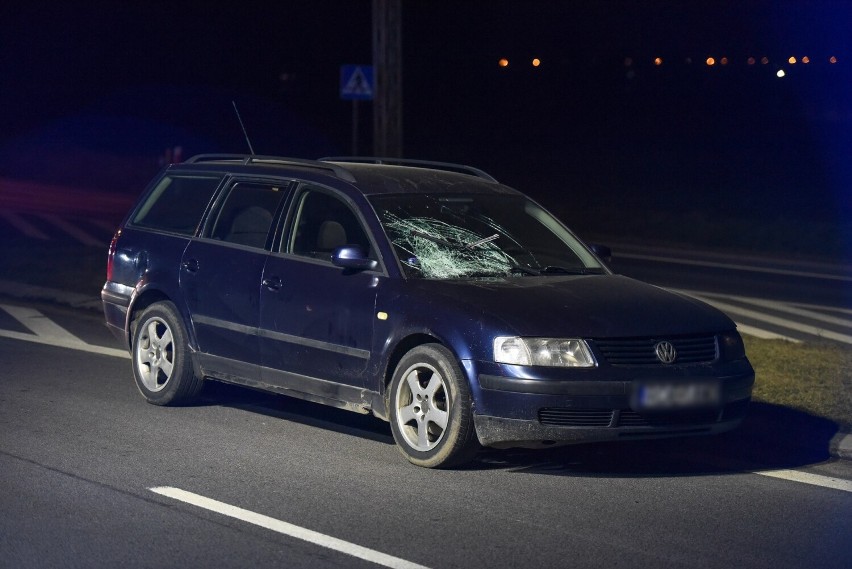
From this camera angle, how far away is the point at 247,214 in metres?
8.91

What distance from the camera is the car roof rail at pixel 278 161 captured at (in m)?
8.47

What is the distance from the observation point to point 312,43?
5600 cm

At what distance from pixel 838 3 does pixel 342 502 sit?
5097 cm

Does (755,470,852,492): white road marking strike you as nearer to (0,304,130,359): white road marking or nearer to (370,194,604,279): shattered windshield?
(370,194,604,279): shattered windshield

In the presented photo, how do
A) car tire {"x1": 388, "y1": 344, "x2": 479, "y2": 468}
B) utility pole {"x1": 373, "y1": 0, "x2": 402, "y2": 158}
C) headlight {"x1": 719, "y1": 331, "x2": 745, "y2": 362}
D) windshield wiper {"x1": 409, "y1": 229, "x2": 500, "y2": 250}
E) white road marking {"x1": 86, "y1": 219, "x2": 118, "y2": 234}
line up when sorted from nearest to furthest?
car tire {"x1": 388, "y1": 344, "x2": 479, "y2": 468} < headlight {"x1": 719, "y1": 331, "x2": 745, "y2": 362} < windshield wiper {"x1": 409, "y1": 229, "x2": 500, "y2": 250} < utility pole {"x1": 373, "y1": 0, "x2": 402, "y2": 158} < white road marking {"x1": 86, "y1": 219, "x2": 118, "y2": 234}

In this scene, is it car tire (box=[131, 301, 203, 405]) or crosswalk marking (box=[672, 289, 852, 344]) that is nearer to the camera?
car tire (box=[131, 301, 203, 405])

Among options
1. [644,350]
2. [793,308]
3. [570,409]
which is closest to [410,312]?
[570,409]

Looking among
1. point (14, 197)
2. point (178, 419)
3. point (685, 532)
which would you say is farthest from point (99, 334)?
point (14, 197)

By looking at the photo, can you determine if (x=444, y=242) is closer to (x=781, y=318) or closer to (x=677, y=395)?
Answer: (x=677, y=395)

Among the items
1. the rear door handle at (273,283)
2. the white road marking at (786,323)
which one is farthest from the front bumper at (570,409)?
the white road marking at (786,323)

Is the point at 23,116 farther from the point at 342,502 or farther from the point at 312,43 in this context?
the point at 342,502

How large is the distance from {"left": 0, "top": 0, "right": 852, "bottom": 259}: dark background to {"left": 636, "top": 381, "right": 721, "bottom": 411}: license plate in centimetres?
2940

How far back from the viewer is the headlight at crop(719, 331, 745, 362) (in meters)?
7.50

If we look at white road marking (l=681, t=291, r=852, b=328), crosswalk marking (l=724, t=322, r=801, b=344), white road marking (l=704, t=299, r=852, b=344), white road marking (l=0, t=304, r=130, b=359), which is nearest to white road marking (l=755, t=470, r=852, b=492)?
white road marking (l=0, t=304, r=130, b=359)
